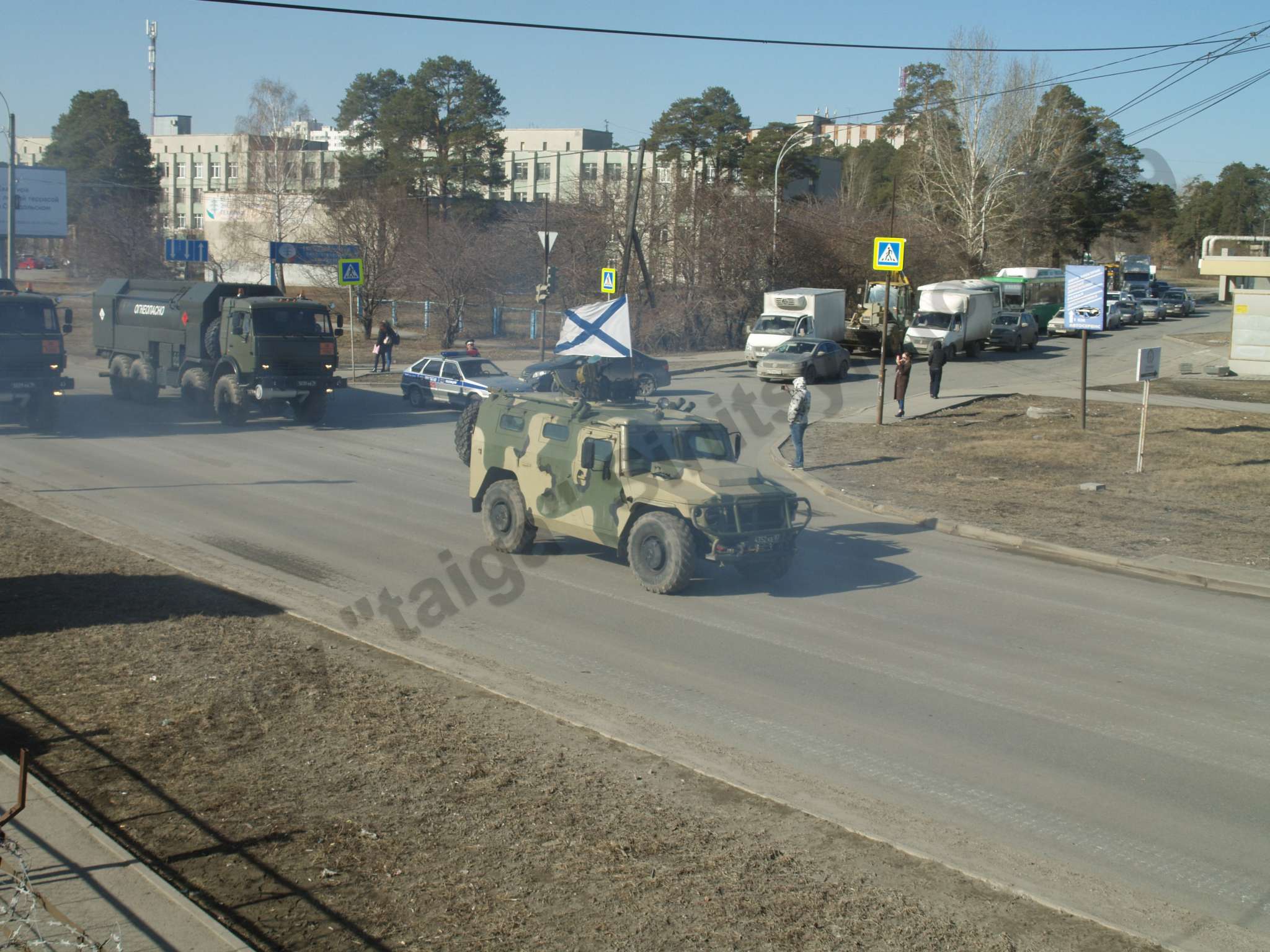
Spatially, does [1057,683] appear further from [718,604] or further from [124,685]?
[124,685]

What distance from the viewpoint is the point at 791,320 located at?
3884 cm

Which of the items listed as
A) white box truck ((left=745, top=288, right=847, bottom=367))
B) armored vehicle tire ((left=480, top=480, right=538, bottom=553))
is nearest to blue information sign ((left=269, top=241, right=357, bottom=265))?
white box truck ((left=745, top=288, right=847, bottom=367))

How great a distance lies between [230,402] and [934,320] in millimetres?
27113

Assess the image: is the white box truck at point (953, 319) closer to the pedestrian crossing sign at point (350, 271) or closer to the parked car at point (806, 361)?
the parked car at point (806, 361)

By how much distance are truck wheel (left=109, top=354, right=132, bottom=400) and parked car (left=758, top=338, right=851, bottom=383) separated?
58.0ft

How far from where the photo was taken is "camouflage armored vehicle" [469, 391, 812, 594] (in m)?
11.5

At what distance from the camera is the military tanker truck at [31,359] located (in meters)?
22.0

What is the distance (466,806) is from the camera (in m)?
6.64

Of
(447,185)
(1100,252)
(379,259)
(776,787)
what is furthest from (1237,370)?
(1100,252)

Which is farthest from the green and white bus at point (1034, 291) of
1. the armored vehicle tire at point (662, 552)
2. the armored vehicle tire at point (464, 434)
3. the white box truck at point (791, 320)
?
the armored vehicle tire at point (662, 552)

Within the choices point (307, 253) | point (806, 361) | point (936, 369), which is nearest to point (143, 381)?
point (307, 253)

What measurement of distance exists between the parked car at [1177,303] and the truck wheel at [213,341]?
5771 centimetres

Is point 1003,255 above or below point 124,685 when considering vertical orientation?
above

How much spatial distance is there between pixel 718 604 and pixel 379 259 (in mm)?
35202
